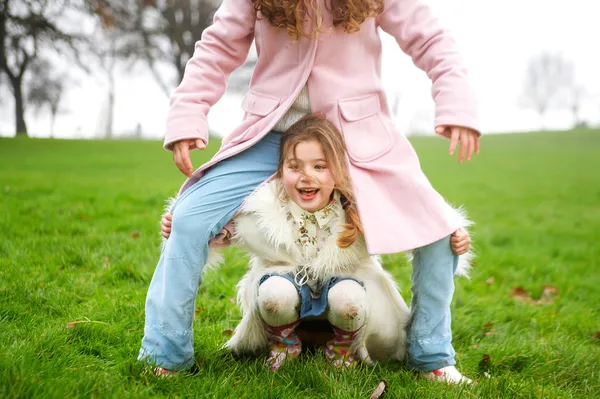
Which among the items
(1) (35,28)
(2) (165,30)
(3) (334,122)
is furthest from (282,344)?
(2) (165,30)

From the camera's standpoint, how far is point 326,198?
8.14 feet

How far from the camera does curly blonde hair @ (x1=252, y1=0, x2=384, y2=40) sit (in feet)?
7.70

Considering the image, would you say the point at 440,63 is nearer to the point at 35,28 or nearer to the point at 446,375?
the point at 446,375

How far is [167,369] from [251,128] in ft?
3.42

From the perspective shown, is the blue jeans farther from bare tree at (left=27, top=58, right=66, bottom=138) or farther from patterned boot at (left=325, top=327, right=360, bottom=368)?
bare tree at (left=27, top=58, right=66, bottom=138)

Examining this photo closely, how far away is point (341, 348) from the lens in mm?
2564

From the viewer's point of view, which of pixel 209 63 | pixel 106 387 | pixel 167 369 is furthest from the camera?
pixel 209 63

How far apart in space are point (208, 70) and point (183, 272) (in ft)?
2.79

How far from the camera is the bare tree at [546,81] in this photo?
52.7 m

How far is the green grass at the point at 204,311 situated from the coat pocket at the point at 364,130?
0.91m

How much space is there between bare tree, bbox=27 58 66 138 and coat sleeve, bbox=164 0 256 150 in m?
26.0

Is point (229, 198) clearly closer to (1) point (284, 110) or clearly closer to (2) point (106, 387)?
(1) point (284, 110)

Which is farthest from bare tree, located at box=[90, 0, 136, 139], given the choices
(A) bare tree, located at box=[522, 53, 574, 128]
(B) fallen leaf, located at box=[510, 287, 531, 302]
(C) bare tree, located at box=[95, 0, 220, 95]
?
(A) bare tree, located at box=[522, 53, 574, 128]

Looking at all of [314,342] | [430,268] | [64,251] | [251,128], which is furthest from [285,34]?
[64,251]
